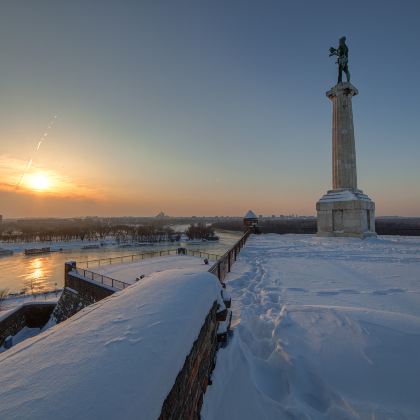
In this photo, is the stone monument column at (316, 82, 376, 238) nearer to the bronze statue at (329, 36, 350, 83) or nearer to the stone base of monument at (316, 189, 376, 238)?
the stone base of monument at (316, 189, 376, 238)

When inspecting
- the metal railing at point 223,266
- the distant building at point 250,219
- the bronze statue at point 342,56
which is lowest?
the metal railing at point 223,266

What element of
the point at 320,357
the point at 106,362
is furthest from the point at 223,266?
the point at 106,362

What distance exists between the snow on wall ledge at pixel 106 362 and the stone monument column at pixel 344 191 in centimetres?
1778

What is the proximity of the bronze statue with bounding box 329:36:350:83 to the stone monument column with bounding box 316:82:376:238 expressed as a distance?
157 centimetres

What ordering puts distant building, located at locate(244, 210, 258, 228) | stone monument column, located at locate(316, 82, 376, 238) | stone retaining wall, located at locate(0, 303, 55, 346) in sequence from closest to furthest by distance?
stone retaining wall, located at locate(0, 303, 55, 346)
stone monument column, located at locate(316, 82, 376, 238)
distant building, located at locate(244, 210, 258, 228)

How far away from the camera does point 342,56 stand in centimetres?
2081

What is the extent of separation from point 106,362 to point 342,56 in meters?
25.8

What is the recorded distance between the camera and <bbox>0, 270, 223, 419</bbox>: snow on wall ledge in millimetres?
1382

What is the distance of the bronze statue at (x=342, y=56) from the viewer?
68.0 ft

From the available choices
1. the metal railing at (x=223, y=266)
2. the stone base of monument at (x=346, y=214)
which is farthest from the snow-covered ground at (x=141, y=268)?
the metal railing at (x=223, y=266)

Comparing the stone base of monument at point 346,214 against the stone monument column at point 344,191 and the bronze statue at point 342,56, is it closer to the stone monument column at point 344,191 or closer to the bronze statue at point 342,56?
the stone monument column at point 344,191

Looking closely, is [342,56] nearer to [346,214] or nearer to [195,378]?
[346,214]

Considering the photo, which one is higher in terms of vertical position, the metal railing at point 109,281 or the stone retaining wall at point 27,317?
A: the metal railing at point 109,281

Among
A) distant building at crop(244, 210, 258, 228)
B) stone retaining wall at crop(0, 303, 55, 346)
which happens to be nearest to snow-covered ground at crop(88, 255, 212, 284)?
stone retaining wall at crop(0, 303, 55, 346)
